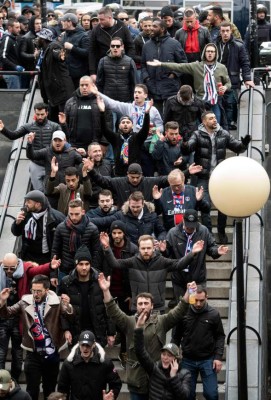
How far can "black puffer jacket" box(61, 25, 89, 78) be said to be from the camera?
24.6 meters

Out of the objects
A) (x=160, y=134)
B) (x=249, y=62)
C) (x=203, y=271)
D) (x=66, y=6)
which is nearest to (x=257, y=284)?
(x=203, y=271)

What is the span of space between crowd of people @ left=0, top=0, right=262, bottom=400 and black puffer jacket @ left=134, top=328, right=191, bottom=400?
16 mm

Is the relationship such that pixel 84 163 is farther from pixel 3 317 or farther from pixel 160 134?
pixel 3 317

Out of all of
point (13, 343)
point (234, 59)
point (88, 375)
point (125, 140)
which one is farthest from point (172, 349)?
point (234, 59)

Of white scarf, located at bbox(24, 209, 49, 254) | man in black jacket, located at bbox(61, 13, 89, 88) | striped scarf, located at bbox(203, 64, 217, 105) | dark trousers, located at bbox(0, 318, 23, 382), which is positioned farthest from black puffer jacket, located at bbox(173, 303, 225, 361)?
man in black jacket, located at bbox(61, 13, 89, 88)

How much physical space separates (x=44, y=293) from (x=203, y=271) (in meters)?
2.18

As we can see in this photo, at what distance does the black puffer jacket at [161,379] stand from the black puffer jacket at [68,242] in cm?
230

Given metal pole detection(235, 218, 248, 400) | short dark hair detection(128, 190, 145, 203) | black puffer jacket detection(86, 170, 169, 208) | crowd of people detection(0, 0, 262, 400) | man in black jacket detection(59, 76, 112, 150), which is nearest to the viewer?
metal pole detection(235, 218, 248, 400)

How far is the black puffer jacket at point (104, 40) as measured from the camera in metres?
24.1

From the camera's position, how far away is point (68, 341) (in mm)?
18797

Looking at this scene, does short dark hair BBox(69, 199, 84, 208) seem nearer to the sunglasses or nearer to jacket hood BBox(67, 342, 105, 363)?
the sunglasses

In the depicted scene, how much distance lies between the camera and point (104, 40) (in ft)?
79.4

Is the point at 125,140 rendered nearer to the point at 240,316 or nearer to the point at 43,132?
the point at 43,132

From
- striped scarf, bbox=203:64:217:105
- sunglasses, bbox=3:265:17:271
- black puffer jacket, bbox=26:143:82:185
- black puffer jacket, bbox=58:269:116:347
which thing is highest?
striped scarf, bbox=203:64:217:105
